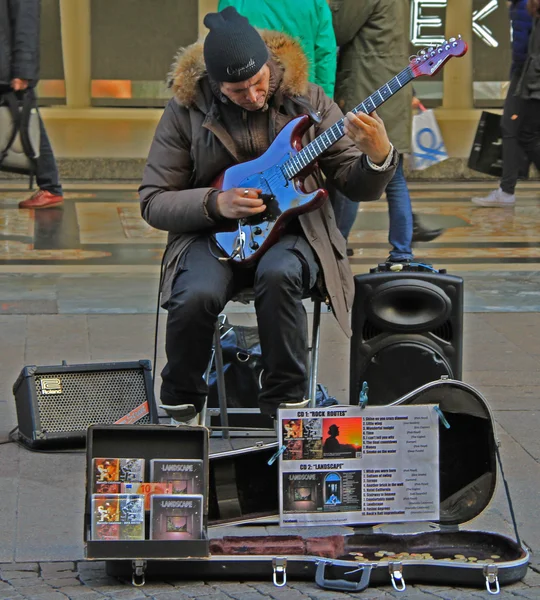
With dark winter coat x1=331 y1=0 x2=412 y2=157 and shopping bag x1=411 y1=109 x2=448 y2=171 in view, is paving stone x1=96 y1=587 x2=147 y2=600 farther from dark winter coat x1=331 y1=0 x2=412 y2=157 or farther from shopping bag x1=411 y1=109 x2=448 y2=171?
shopping bag x1=411 y1=109 x2=448 y2=171

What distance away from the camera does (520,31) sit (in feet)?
30.5

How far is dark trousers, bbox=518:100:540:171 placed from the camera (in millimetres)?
9070

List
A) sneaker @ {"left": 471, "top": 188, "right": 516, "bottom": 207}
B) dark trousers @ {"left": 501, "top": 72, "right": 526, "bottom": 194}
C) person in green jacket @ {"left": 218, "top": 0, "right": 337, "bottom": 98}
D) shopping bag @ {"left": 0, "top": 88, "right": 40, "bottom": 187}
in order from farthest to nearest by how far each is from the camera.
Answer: sneaker @ {"left": 471, "top": 188, "right": 516, "bottom": 207} < dark trousers @ {"left": 501, "top": 72, "right": 526, "bottom": 194} < shopping bag @ {"left": 0, "top": 88, "right": 40, "bottom": 187} < person in green jacket @ {"left": 218, "top": 0, "right": 337, "bottom": 98}

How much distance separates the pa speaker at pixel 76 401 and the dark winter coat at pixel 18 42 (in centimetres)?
504

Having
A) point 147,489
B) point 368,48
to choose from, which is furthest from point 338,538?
point 368,48

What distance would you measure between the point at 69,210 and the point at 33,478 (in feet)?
18.5

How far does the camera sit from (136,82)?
12.1 meters

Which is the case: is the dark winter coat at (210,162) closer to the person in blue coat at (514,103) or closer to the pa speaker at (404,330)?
the pa speaker at (404,330)

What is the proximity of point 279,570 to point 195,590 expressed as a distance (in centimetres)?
23

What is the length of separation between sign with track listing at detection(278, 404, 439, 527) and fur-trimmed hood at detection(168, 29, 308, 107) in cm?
129

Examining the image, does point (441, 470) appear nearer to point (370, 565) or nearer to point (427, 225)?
point (370, 565)

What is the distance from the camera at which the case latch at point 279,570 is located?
3387 mm

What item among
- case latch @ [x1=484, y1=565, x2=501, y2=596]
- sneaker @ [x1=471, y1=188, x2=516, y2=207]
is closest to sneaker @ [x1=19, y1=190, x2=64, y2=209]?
sneaker @ [x1=471, y1=188, x2=516, y2=207]

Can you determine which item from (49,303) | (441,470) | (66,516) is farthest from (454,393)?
(49,303)
